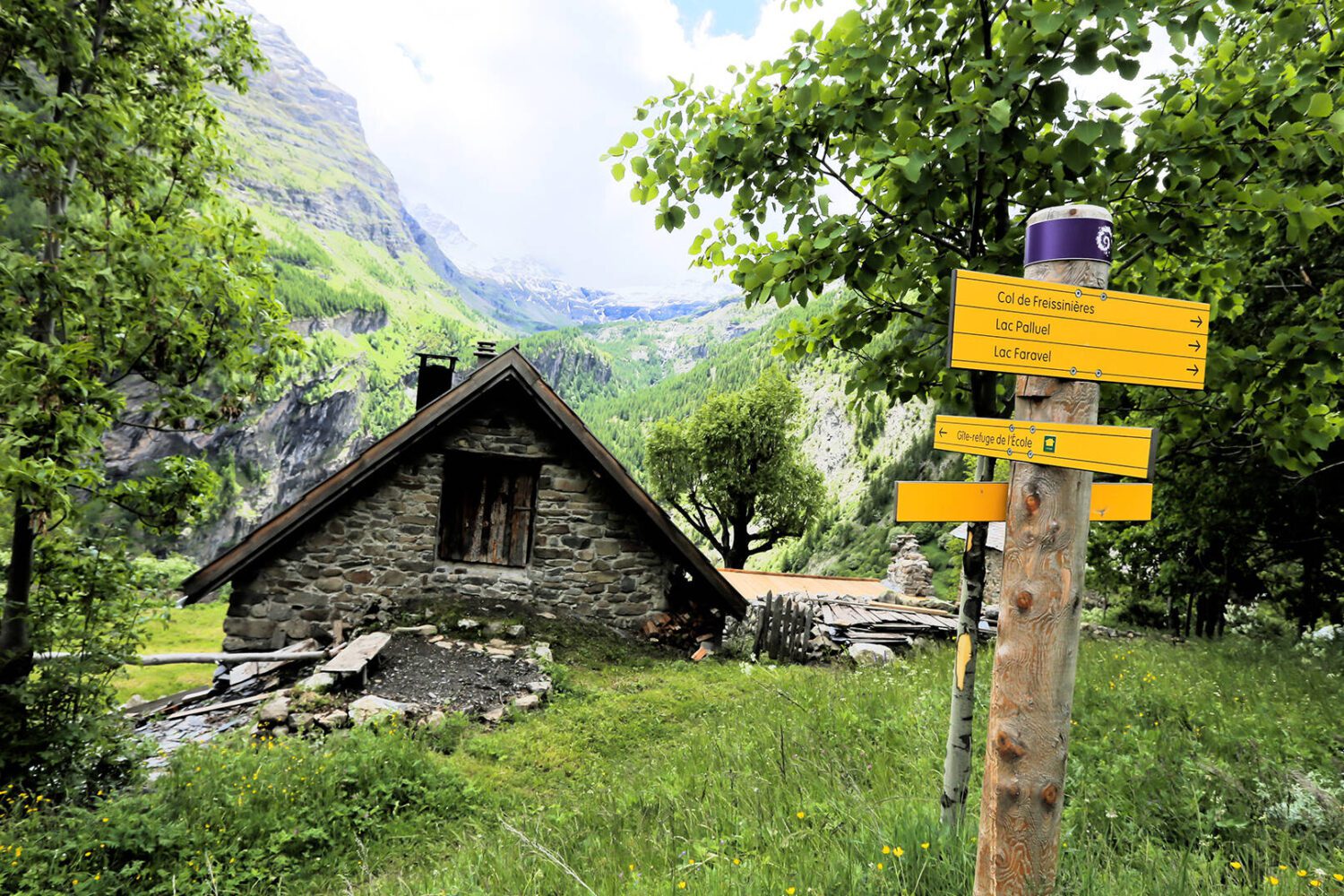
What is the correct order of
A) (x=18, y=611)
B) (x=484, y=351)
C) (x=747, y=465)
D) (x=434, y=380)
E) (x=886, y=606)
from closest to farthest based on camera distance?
(x=18, y=611) → (x=484, y=351) → (x=434, y=380) → (x=886, y=606) → (x=747, y=465)

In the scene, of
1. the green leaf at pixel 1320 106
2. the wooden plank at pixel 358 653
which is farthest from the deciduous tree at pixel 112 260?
the green leaf at pixel 1320 106

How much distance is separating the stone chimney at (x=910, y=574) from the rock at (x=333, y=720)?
15.2m

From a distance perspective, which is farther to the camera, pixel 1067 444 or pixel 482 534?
pixel 482 534

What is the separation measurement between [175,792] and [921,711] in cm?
593

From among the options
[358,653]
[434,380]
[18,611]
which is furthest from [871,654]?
[18,611]

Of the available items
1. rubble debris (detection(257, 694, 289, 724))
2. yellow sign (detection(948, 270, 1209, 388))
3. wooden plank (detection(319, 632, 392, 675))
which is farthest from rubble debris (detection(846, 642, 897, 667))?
yellow sign (detection(948, 270, 1209, 388))

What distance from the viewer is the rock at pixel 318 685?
7.29 m

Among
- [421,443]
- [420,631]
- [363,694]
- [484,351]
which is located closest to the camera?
[363,694]

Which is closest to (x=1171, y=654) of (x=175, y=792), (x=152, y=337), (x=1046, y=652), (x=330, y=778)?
(x=1046, y=652)

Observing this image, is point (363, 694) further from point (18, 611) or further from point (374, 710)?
point (18, 611)

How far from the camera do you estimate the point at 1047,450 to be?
1.91m

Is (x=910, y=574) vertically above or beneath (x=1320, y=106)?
beneath

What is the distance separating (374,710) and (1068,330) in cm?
744

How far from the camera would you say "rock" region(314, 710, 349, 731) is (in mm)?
6543
